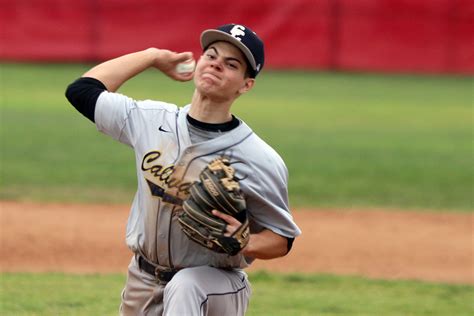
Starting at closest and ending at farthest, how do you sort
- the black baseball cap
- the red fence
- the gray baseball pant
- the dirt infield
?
the gray baseball pant < the black baseball cap < the dirt infield < the red fence

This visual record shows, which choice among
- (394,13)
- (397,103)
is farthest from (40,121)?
(394,13)

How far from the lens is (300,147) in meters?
14.2

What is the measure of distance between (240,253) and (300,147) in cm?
998

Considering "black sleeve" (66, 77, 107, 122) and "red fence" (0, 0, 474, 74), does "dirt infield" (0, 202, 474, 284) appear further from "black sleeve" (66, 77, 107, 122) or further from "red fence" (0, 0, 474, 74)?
"red fence" (0, 0, 474, 74)

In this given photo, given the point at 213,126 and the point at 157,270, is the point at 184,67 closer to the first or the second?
the point at 213,126

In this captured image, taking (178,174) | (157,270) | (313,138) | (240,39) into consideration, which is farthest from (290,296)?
(313,138)

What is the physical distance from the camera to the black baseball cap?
4.24 m

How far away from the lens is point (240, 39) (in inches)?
167

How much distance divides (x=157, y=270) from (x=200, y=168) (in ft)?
1.61

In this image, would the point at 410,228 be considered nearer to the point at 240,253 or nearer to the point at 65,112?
the point at 240,253

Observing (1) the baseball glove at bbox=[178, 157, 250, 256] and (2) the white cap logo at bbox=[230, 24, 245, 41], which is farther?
(2) the white cap logo at bbox=[230, 24, 245, 41]

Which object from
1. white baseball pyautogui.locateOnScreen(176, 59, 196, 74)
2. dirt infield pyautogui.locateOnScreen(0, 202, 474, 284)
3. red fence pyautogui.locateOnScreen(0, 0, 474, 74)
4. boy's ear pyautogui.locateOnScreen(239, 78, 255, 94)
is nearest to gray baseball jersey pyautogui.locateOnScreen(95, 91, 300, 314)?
boy's ear pyautogui.locateOnScreen(239, 78, 255, 94)

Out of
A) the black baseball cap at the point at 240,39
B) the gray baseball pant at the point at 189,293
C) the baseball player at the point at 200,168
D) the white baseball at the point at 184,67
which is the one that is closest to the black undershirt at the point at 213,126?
the baseball player at the point at 200,168

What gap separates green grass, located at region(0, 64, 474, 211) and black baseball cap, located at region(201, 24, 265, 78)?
6.51m
